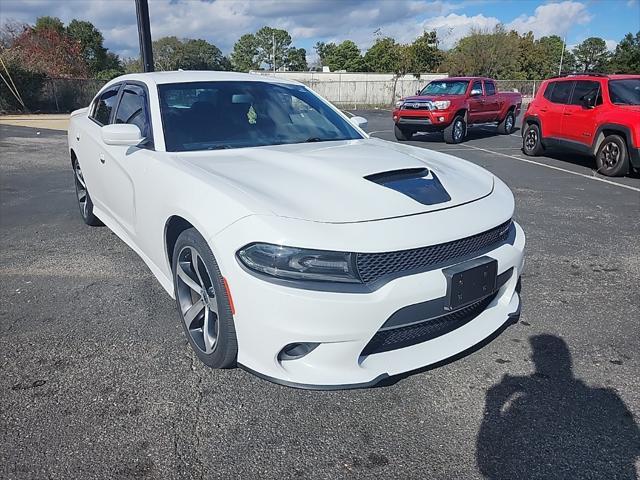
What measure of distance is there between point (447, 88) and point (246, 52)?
373ft

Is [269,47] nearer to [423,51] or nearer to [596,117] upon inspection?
[423,51]

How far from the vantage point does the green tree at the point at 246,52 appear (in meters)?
117

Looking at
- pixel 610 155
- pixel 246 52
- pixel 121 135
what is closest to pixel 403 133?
pixel 610 155

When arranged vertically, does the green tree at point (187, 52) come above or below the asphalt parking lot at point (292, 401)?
above

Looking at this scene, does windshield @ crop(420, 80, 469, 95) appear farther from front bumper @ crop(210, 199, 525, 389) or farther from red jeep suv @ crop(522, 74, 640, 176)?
front bumper @ crop(210, 199, 525, 389)

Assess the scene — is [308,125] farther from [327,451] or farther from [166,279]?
[327,451]

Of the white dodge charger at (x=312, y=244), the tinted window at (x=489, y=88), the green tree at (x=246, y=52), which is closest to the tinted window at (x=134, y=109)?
the white dodge charger at (x=312, y=244)

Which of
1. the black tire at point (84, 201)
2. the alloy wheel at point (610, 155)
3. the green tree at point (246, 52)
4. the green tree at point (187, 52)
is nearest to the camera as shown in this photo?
the black tire at point (84, 201)

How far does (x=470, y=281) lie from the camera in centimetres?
248

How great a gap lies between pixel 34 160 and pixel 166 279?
8957mm

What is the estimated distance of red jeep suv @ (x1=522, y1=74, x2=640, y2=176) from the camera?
864 cm

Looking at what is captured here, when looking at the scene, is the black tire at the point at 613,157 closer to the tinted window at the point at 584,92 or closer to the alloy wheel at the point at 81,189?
the tinted window at the point at 584,92

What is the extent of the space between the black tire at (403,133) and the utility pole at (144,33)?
293 inches

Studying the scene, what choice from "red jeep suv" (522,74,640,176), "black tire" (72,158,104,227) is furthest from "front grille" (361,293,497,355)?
"red jeep suv" (522,74,640,176)
